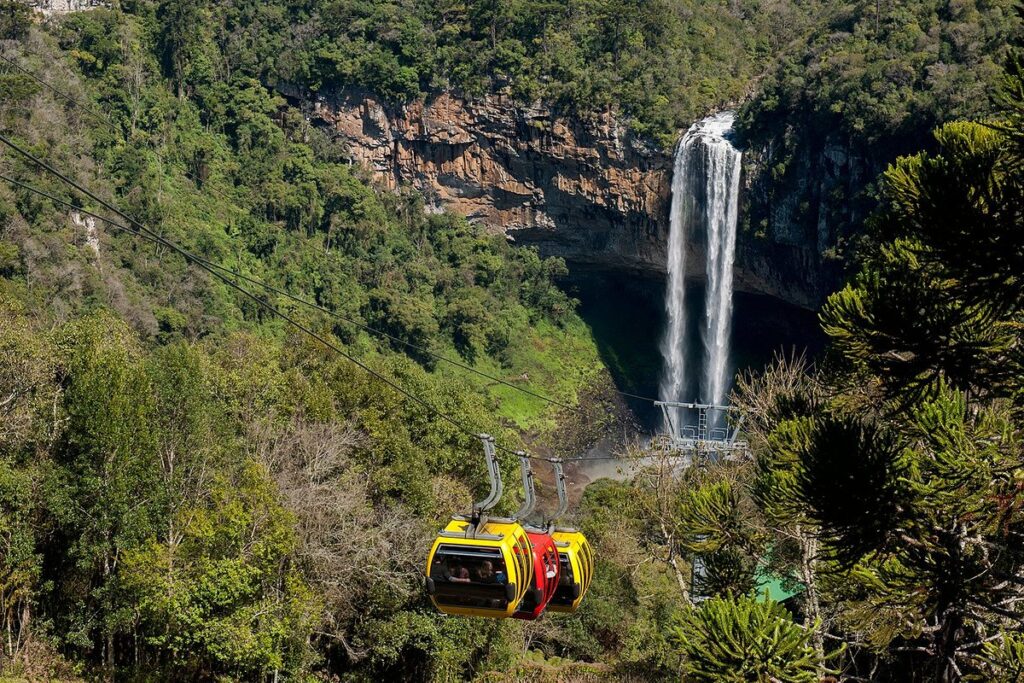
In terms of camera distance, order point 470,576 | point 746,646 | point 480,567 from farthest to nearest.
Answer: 1. point 470,576
2. point 480,567
3. point 746,646

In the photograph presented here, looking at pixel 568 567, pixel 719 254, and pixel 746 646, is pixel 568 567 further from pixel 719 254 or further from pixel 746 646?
pixel 719 254

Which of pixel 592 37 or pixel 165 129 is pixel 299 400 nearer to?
pixel 165 129

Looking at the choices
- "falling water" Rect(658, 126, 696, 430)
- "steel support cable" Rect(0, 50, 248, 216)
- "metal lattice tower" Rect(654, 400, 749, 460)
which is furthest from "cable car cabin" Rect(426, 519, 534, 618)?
"falling water" Rect(658, 126, 696, 430)

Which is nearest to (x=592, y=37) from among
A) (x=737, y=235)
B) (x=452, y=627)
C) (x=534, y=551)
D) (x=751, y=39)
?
(x=751, y=39)

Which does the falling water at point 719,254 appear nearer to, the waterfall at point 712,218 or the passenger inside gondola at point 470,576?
the waterfall at point 712,218

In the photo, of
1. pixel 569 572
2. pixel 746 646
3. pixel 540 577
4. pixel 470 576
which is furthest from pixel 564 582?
pixel 746 646

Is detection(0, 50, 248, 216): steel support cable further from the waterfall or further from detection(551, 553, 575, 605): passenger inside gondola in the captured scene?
detection(551, 553, 575, 605): passenger inside gondola
